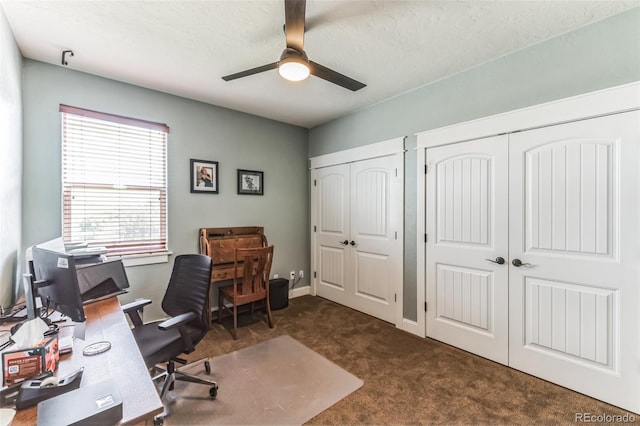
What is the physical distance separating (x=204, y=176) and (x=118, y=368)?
257 cm

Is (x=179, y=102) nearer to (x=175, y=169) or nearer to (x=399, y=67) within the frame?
(x=175, y=169)

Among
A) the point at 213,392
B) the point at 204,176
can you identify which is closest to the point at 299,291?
the point at 204,176

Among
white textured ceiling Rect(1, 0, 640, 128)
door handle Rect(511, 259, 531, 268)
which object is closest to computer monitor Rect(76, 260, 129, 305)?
white textured ceiling Rect(1, 0, 640, 128)

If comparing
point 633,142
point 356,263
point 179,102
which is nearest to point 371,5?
point 633,142

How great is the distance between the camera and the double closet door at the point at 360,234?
3205 millimetres

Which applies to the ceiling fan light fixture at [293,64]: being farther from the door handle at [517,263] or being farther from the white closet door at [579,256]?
the door handle at [517,263]

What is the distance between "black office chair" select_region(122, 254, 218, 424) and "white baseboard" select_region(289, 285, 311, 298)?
6.52ft

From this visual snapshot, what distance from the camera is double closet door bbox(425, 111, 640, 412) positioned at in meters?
1.83

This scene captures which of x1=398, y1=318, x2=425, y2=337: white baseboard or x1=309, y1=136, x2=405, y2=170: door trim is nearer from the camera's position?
x1=398, y1=318, x2=425, y2=337: white baseboard

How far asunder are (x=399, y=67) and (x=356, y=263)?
231cm

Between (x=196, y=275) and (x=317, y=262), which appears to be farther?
(x=317, y=262)

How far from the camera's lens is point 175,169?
316 centimetres

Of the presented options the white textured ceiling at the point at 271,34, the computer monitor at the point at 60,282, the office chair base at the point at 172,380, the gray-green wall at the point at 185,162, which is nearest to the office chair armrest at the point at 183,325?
the office chair base at the point at 172,380
